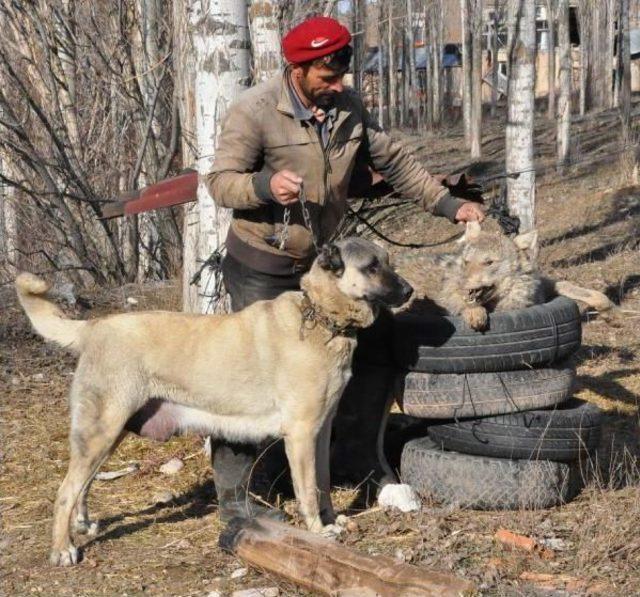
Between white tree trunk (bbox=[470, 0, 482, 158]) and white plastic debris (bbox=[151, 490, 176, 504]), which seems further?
white tree trunk (bbox=[470, 0, 482, 158])

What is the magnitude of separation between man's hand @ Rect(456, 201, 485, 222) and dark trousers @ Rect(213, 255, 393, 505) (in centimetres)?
74

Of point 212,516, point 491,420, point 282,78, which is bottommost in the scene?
point 212,516

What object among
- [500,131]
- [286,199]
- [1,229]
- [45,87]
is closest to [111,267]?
[45,87]

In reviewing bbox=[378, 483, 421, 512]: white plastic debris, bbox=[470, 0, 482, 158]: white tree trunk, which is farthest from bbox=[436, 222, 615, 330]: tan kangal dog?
bbox=[470, 0, 482, 158]: white tree trunk

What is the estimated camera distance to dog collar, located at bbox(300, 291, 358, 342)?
5.34 metres

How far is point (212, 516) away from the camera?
614 cm

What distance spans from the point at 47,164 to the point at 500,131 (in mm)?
25664

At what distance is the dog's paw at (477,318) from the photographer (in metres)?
5.61

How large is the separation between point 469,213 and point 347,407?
4.55 ft

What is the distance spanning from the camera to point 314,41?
208 inches

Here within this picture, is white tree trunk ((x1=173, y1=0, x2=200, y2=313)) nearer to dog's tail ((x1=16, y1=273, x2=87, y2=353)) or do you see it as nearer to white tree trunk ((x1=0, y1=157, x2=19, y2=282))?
dog's tail ((x1=16, y1=273, x2=87, y2=353))

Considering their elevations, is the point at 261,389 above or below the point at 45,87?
below

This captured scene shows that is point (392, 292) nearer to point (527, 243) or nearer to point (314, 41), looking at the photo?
point (314, 41)

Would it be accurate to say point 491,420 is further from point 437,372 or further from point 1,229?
point 1,229
